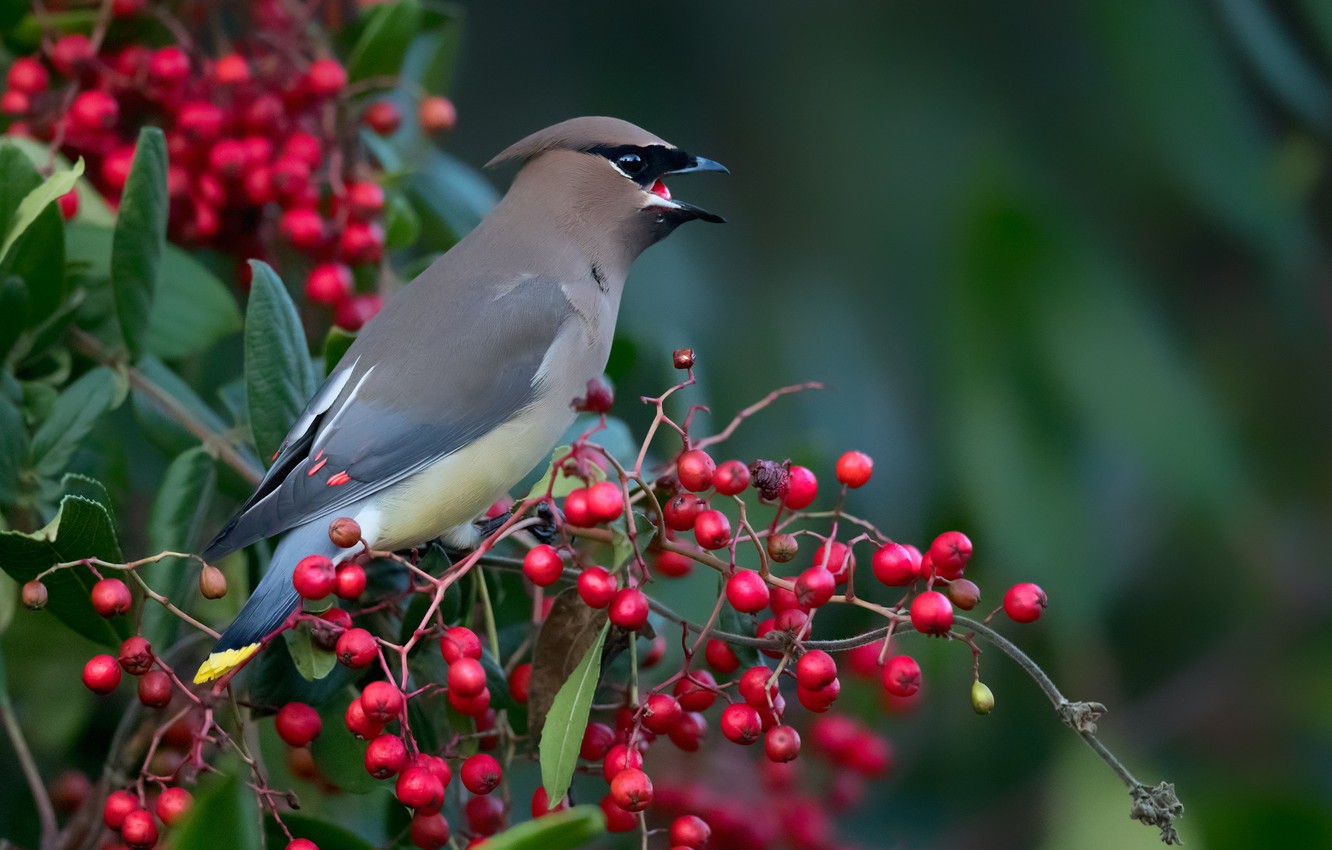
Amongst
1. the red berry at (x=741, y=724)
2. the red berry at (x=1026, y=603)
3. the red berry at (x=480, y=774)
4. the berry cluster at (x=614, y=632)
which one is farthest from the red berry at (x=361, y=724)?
the red berry at (x=1026, y=603)

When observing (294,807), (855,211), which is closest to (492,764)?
(294,807)

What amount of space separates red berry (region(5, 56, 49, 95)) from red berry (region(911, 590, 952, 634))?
1.45 meters

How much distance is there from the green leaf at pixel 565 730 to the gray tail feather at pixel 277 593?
0.31 meters

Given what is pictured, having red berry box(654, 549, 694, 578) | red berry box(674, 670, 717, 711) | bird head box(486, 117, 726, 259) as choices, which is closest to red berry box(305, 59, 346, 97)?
bird head box(486, 117, 726, 259)

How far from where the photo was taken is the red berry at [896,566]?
55.1 inches

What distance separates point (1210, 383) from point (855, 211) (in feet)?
2.91

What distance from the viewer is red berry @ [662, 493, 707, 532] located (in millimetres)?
1434

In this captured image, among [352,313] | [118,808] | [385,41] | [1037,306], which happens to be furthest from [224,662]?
[1037,306]

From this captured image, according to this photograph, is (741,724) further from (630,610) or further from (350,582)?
(350,582)

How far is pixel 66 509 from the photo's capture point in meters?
1.40

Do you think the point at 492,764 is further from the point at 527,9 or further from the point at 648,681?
the point at 527,9

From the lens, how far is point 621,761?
1430mm

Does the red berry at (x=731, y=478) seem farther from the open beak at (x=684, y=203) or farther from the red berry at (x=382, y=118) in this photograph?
the red berry at (x=382, y=118)

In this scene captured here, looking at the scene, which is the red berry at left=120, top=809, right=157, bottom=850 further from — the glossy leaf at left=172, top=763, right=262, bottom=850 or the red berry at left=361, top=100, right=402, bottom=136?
the red berry at left=361, top=100, right=402, bottom=136
